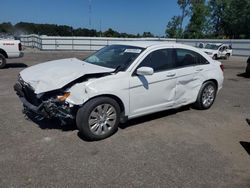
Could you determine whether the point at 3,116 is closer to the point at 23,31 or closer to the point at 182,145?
the point at 182,145

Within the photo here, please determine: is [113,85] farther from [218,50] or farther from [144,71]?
[218,50]

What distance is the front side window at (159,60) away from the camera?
16.9 ft

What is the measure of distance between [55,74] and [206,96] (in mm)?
3662

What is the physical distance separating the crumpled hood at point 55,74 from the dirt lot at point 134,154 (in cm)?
89

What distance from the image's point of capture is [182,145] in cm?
449

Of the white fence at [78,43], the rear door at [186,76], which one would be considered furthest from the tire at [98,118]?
the white fence at [78,43]

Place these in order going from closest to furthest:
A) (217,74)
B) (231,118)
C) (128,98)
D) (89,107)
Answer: (89,107), (128,98), (231,118), (217,74)

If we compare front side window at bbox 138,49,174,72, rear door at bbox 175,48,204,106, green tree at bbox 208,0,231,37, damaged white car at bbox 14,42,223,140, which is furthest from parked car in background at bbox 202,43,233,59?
green tree at bbox 208,0,231,37

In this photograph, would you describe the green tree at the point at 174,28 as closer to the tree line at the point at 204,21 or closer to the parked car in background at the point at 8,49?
the tree line at the point at 204,21

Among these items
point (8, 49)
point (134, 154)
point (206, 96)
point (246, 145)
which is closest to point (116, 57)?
point (134, 154)

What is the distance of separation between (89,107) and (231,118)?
3.40 m

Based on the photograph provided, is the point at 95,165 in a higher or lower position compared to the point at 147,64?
lower

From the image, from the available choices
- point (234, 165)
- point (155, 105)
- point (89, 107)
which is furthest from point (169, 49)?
point (234, 165)

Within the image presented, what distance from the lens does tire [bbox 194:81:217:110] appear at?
248 inches
